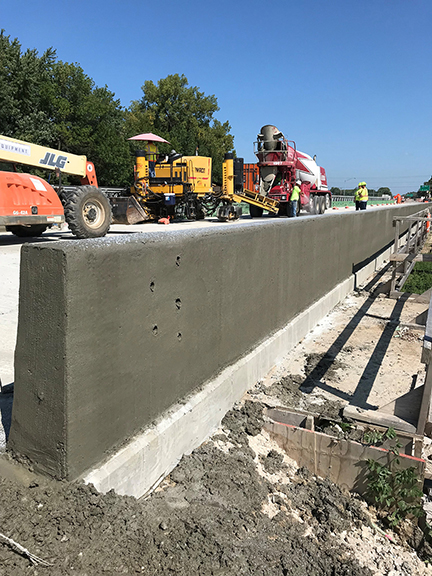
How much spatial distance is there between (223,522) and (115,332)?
4.14ft

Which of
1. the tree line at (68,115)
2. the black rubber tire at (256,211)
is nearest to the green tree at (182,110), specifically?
the tree line at (68,115)

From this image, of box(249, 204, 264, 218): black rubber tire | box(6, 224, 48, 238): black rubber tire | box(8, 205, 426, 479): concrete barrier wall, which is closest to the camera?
box(8, 205, 426, 479): concrete barrier wall

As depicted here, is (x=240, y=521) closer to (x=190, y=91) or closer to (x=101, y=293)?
(x=101, y=293)

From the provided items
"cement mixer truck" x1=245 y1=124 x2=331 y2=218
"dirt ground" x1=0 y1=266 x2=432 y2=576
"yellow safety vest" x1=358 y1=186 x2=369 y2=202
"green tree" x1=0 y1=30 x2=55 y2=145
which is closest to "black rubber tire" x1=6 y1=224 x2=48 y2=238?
"dirt ground" x1=0 y1=266 x2=432 y2=576

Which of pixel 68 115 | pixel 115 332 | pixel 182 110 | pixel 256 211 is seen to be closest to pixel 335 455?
pixel 115 332

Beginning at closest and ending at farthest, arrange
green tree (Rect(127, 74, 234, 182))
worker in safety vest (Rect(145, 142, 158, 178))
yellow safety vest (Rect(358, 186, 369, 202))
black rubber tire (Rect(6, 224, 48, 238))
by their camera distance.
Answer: black rubber tire (Rect(6, 224, 48, 238)) < worker in safety vest (Rect(145, 142, 158, 178)) < yellow safety vest (Rect(358, 186, 369, 202)) < green tree (Rect(127, 74, 234, 182))

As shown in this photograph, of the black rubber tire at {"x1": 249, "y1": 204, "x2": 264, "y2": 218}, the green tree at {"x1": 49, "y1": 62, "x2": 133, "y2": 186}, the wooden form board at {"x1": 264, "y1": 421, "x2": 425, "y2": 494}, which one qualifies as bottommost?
the wooden form board at {"x1": 264, "y1": 421, "x2": 425, "y2": 494}

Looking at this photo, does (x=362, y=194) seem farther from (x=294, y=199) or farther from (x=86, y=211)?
(x=86, y=211)

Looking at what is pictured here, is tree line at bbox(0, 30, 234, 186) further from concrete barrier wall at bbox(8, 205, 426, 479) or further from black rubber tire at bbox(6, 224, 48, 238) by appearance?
concrete barrier wall at bbox(8, 205, 426, 479)

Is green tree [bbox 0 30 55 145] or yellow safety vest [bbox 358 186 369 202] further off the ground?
green tree [bbox 0 30 55 145]

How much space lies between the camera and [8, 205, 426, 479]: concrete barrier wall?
238cm

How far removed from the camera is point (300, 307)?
22.3 feet

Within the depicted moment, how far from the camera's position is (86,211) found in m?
11.9

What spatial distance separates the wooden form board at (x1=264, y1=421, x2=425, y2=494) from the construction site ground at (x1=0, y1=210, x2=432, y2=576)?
0.09 metres
